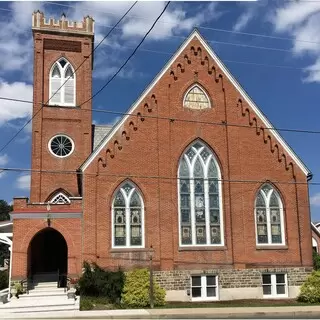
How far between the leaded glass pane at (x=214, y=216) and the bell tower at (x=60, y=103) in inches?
371

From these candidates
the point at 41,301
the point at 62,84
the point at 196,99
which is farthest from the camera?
the point at 62,84

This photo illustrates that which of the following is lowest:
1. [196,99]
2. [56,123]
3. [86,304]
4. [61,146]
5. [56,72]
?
[86,304]

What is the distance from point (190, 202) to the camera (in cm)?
2397

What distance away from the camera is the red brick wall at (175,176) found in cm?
2283

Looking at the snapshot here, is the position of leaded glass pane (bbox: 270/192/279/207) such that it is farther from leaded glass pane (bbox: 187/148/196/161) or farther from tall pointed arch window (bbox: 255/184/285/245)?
leaded glass pane (bbox: 187/148/196/161)

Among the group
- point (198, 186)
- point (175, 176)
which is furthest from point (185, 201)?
point (175, 176)

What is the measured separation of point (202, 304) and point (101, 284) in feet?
16.2

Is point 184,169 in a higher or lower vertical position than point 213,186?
higher

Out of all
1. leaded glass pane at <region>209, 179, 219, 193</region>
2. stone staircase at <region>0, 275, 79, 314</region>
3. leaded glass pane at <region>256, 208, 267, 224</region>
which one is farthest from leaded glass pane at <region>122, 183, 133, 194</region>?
leaded glass pane at <region>256, 208, 267, 224</region>

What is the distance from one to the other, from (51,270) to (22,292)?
17.6 ft

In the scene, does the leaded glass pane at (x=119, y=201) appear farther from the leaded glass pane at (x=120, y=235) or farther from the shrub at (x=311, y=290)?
the shrub at (x=311, y=290)

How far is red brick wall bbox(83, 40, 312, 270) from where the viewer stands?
74.9ft

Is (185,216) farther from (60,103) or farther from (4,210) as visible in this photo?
(4,210)

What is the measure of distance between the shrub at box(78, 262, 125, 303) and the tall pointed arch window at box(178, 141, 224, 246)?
437 centimetres
